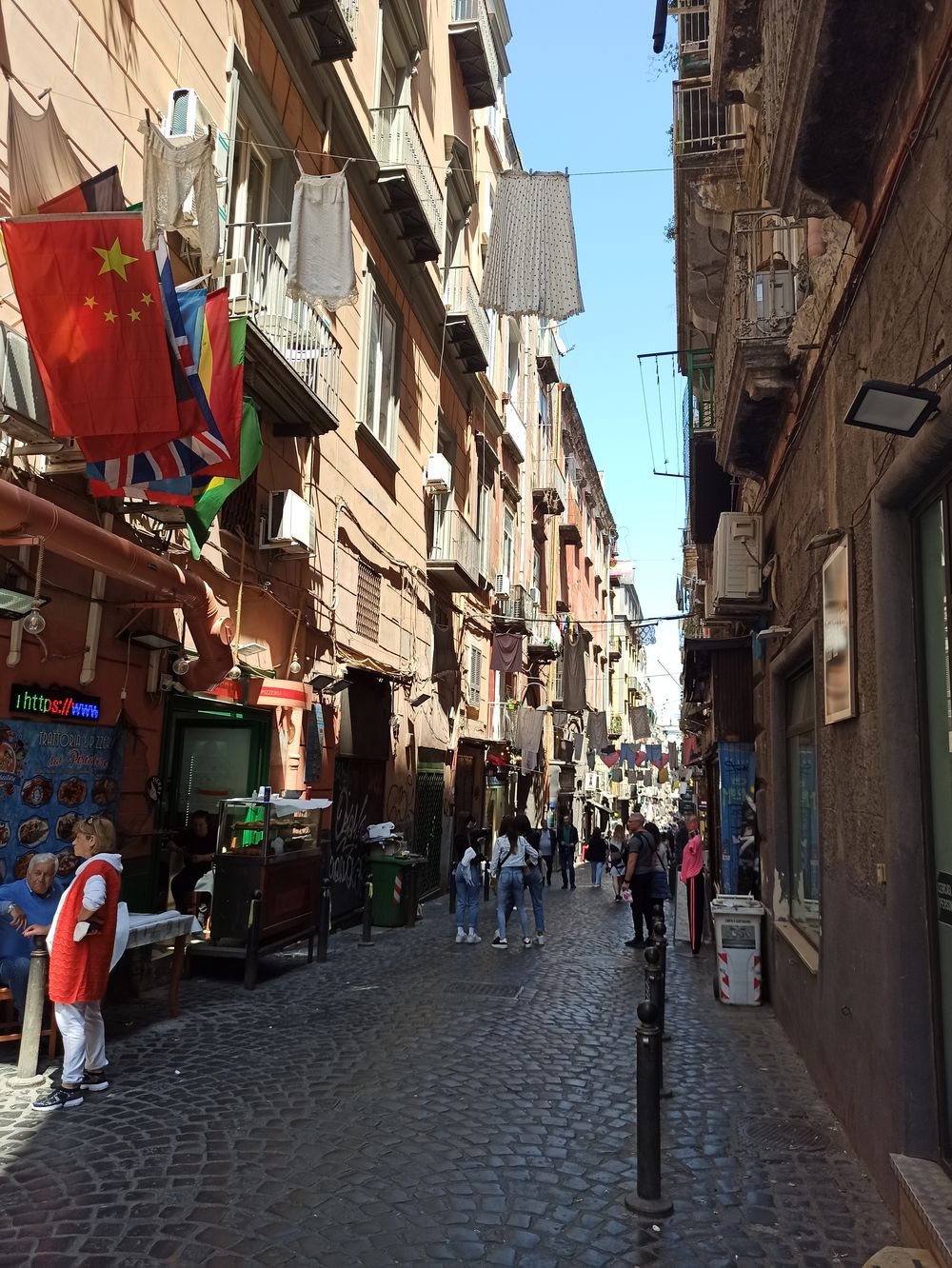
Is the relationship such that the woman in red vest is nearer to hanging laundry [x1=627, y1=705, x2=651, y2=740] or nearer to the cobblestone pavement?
the cobblestone pavement

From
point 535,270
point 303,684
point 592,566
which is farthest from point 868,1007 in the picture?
point 592,566

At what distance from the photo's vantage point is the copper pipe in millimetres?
6074

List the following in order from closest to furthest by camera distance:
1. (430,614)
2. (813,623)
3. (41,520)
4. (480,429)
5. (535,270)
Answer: (41,520) < (813,623) < (535,270) < (430,614) < (480,429)

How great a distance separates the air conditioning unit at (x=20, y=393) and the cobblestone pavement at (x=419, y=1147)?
4401 millimetres

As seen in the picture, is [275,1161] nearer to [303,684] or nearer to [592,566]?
[303,684]

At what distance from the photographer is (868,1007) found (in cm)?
493

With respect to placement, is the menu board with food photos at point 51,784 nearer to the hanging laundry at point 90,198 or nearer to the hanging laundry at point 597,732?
the hanging laundry at point 90,198

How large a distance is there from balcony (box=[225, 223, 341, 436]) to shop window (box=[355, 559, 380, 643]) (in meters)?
3.12

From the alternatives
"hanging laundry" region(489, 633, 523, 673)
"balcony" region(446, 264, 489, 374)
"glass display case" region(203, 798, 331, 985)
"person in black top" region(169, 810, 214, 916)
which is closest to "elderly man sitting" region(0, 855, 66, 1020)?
"glass display case" region(203, 798, 331, 985)

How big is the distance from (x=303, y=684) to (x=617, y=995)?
5.35 meters

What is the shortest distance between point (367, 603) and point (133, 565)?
7.74 m

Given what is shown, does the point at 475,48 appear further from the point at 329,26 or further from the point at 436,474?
the point at 436,474

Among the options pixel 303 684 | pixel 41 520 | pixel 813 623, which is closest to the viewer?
pixel 41 520

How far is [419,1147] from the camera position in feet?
17.1
